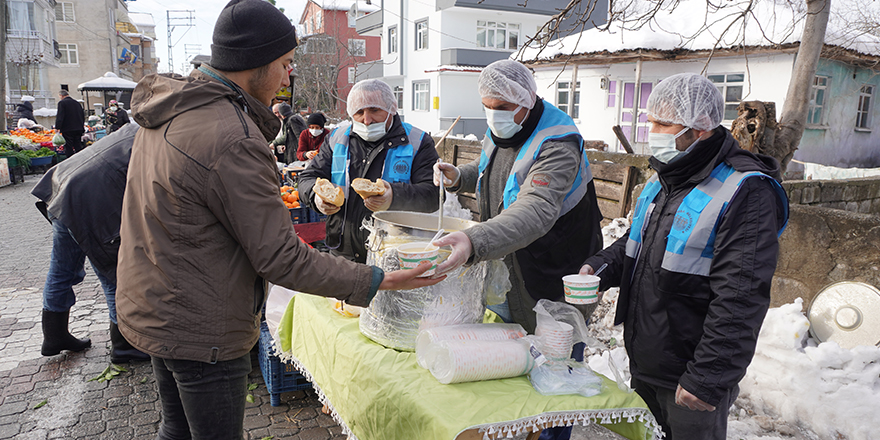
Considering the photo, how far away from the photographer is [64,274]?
428cm

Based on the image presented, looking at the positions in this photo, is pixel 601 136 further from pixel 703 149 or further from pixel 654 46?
pixel 703 149

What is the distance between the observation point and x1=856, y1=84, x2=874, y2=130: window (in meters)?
17.6

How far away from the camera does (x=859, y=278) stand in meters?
4.04

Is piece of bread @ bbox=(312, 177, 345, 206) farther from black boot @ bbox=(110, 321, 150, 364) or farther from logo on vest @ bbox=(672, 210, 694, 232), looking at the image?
black boot @ bbox=(110, 321, 150, 364)

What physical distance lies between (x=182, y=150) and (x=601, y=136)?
18.9 metres

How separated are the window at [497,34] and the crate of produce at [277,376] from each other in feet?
92.6

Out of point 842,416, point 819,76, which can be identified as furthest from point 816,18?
point 819,76

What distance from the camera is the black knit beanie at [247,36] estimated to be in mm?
1797

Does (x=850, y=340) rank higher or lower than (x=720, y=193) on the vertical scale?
lower

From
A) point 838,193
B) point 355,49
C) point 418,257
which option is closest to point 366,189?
point 418,257

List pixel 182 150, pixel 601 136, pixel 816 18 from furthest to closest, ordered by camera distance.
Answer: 1. pixel 601 136
2. pixel 816 18
3. pixel 182 150

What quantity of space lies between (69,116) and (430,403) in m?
17.3

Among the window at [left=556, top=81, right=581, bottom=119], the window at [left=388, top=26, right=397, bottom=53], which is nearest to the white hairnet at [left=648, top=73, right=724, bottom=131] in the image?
the window at [left=556, top=81, right=581, bottom=119]

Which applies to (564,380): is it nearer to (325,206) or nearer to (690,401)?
(690,401)
